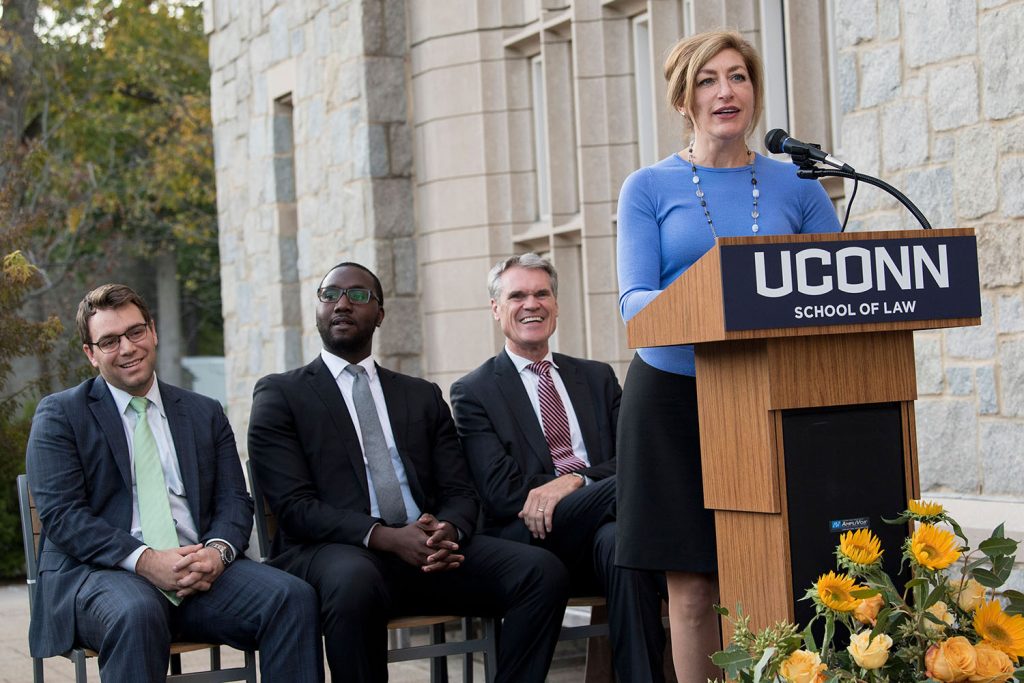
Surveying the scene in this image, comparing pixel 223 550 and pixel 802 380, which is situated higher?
pixel 802 380

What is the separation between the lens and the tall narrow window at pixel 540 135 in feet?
26.8

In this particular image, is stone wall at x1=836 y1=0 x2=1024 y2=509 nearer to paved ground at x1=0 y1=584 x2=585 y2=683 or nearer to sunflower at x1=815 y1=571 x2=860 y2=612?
paved ground at x1=0 y1=584 x2=585 y2=683

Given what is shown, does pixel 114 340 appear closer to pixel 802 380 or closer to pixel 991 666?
pixel 802 380

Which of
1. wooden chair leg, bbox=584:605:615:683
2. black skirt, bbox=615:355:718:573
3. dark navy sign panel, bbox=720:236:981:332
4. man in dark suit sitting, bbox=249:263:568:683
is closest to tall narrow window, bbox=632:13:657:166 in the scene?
man in dark suit sitting, bbox=249:263:568:683

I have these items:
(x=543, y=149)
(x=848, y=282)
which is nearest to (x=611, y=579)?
(x=848, y=282)

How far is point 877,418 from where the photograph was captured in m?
3.13

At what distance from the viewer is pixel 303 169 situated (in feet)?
31.3

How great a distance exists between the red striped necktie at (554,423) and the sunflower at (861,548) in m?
2.14

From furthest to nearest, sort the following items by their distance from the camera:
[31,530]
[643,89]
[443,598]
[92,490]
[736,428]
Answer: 1. [643,89]
2. [443,598]
3. [31,530]
4. [92,490]
5. [736,428]

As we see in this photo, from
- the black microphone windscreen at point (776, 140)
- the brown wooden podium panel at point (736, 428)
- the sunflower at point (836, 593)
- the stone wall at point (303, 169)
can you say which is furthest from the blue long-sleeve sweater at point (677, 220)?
the stone wall at point (303, 169)

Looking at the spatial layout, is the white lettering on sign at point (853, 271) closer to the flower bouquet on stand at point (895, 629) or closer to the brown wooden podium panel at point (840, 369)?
the brown wooden podium panel at point (840, 369)

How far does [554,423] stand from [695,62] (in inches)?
78.0

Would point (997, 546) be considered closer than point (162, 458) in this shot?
Yes

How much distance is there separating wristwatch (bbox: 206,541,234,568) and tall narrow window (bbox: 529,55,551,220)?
4.02 metres
